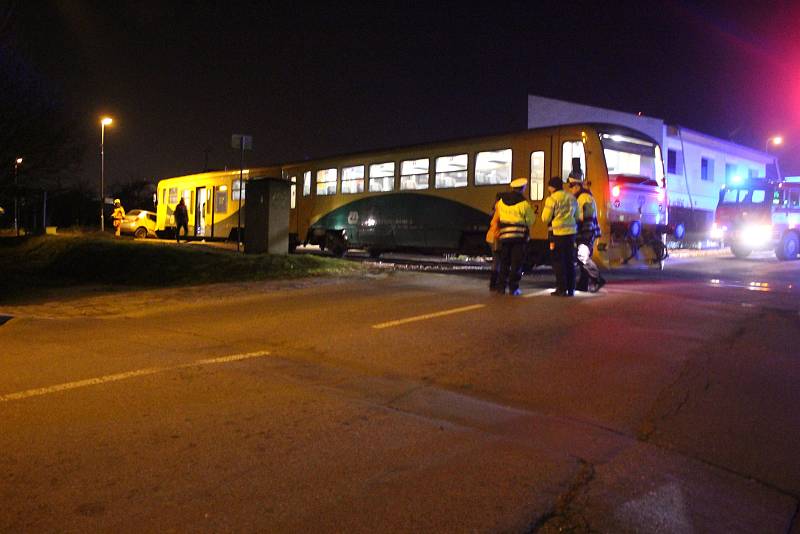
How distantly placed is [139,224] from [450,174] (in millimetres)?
23549

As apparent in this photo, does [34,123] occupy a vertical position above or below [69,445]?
above

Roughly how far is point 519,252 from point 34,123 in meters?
24.9

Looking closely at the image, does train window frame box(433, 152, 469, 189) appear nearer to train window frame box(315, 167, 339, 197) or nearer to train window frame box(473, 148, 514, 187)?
train window frame box(473, 148, 514, 187)

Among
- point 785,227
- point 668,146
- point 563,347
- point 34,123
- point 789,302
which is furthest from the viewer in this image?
point 668,146

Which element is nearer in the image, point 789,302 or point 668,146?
point 789,302

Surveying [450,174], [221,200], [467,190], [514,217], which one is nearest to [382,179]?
[450,174]

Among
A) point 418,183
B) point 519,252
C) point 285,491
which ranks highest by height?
point 418,183

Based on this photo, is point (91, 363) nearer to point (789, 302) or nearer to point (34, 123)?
point (789, 302)

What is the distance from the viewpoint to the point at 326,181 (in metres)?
21.4

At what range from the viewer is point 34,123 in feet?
89.7

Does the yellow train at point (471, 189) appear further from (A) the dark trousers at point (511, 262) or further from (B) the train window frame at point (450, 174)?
(A) the dark trousers at point (511, 262)

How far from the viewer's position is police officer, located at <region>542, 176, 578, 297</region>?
33.2ft

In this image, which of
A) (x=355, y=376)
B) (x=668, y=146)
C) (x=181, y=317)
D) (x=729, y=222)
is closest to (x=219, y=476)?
(x=355, y=376)

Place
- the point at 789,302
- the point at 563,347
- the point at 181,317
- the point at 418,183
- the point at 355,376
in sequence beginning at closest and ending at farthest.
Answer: the point at 355,376
the point at 563,347
the point at 181,317
the point at 789,302
the point at 418,183
